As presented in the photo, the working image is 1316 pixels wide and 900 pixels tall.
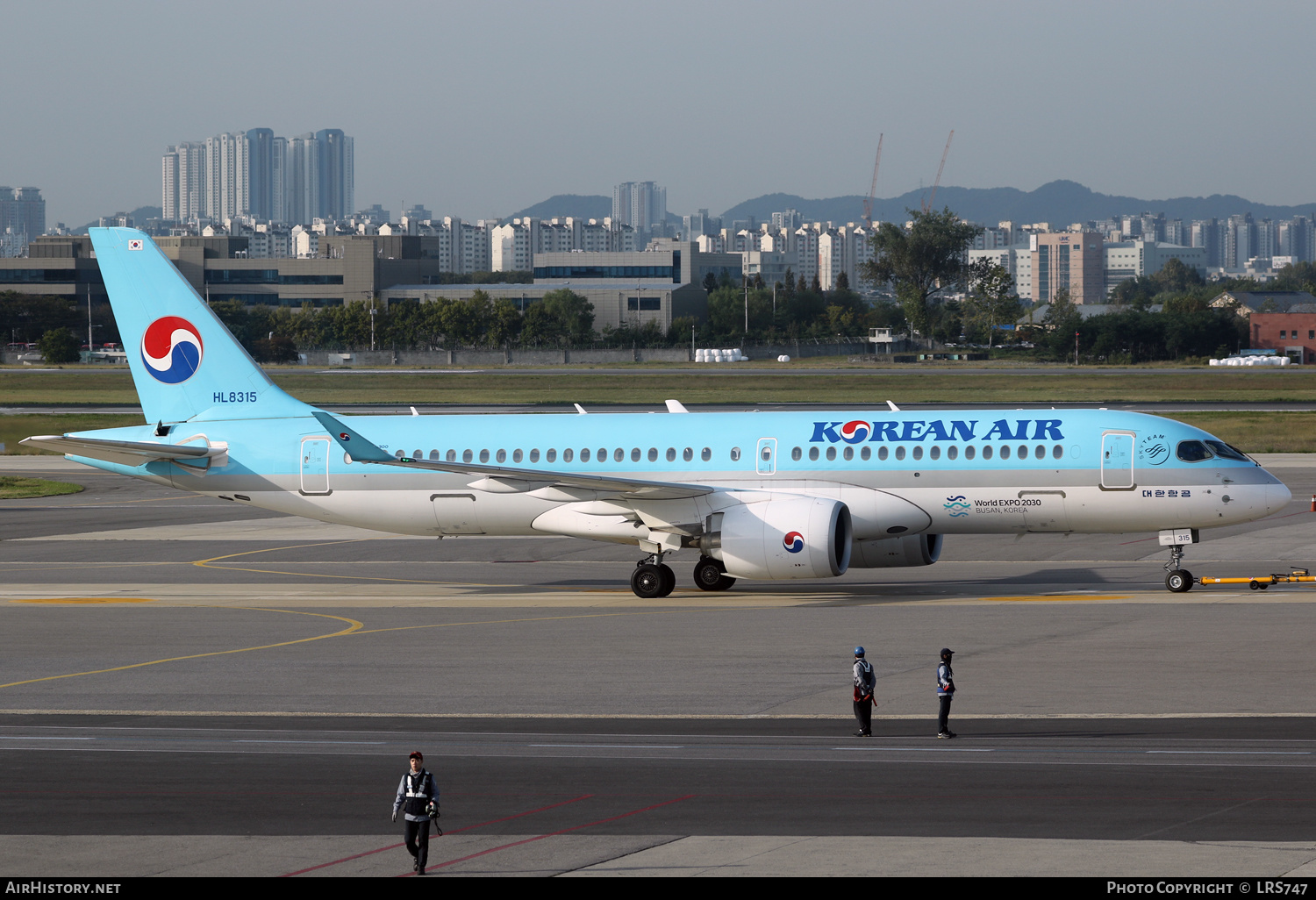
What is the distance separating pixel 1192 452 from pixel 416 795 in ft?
86.4

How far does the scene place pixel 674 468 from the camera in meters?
36.9

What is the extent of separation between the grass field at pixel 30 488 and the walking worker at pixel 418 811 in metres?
56.4

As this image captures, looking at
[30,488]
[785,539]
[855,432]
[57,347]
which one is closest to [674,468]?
[785,539]

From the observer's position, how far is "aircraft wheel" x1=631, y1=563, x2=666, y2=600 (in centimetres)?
3634

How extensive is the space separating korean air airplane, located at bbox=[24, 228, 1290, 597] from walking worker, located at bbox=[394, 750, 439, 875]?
19.5 metres

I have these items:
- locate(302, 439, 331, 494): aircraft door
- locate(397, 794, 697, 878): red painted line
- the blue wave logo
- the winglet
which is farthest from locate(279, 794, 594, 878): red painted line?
locate(302, 439, 331, 494): aircraft door

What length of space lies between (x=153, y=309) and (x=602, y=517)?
14.5 m

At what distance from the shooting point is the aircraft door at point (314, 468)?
1531 inches

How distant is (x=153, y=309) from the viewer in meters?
39.6

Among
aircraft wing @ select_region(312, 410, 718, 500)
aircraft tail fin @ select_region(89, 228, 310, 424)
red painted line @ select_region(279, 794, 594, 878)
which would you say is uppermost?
aircraft tail fin @ select_region(89, 228, 310, 424)

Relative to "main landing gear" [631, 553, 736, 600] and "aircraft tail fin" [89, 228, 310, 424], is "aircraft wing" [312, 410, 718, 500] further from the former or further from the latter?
"aircraft tail fin" [89, 228, 310, 424]

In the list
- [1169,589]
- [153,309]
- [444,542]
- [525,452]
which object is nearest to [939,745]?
[1169,589]

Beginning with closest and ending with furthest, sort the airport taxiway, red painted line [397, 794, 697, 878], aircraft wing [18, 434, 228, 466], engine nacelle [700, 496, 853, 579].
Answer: red painted line [397, 794, 697, 878] → the airport taxiway → engine nacelle [700, 496, 853, 579] → aircraft wing [18, 434, 228, 466]
